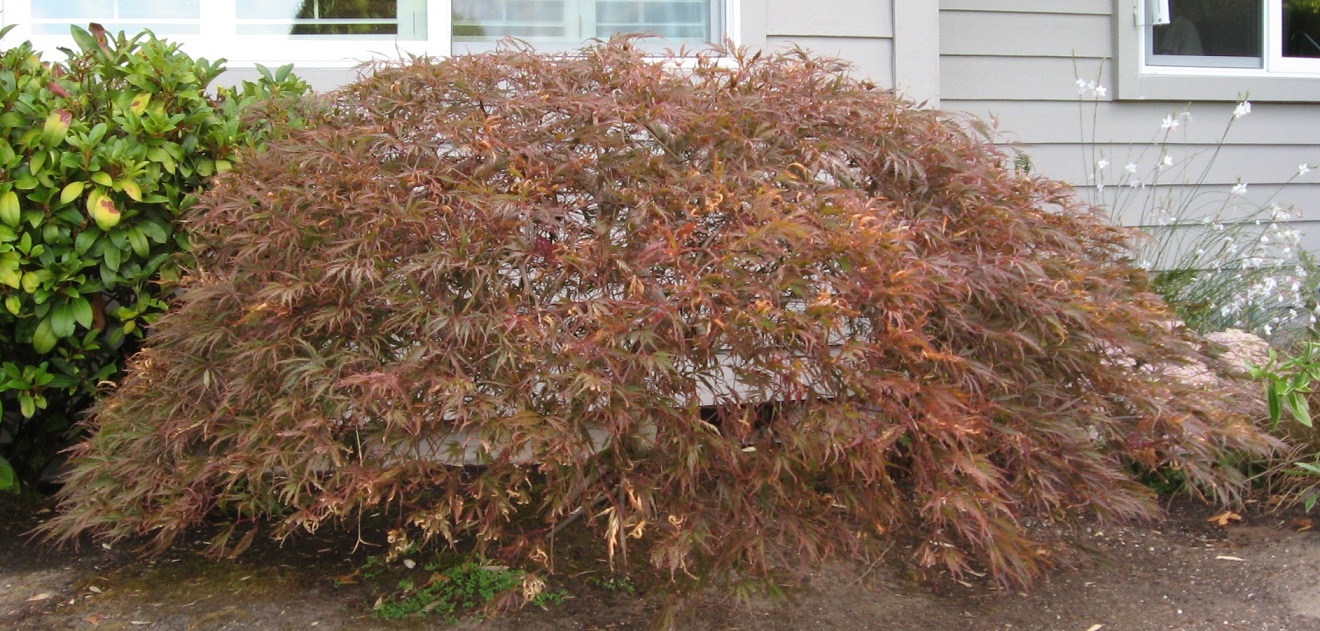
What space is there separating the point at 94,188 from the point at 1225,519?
399 centimetres

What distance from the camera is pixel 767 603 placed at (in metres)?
3.07

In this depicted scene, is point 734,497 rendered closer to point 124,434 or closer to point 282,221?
point 282,221

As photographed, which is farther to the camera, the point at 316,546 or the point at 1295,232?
the point at 1295,232

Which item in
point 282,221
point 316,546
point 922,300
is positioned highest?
point 282,221

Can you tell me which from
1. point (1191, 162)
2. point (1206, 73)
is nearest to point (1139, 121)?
point (1191, 162)

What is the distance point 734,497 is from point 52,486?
10.1ft

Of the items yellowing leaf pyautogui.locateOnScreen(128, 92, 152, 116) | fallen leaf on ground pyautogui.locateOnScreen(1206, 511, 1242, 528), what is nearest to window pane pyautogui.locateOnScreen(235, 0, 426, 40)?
yellowing leaf pyautogui.locateOnScreen(128, 92, 152, 116)

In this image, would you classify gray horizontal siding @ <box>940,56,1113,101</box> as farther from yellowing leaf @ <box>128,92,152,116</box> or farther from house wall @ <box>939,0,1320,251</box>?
yellowing leaf @ <box>128,92,152,116</box>

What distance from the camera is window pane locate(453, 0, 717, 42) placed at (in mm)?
4434

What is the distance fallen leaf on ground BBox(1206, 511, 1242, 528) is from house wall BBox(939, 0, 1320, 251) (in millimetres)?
2206

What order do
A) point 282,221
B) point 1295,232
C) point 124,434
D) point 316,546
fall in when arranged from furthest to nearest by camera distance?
point 1295,232 < point 316,546 < point 124,434 < point 282,221

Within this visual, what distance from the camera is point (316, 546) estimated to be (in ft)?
11.6

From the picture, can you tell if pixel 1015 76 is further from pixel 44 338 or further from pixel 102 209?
pixel 44 338

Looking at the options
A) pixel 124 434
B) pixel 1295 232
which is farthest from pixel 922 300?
pixel 1295 232
